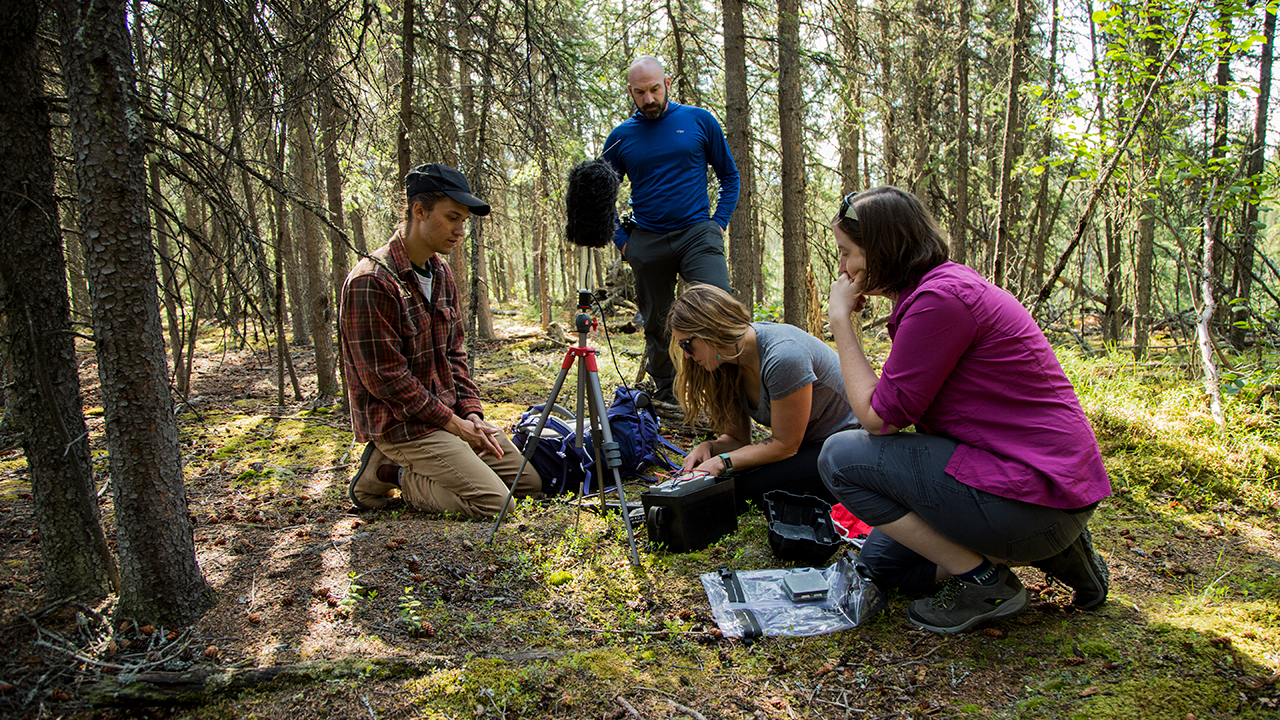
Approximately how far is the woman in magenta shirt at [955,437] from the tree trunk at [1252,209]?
4.07 m

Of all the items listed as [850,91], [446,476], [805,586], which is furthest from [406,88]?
[805,586]

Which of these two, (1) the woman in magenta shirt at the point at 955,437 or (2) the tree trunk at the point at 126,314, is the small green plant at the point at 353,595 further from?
(1) the woman in magenta shirt at the point at 955,437

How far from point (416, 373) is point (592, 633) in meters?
1.84

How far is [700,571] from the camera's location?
9.19 feet

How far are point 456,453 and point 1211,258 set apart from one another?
521cm

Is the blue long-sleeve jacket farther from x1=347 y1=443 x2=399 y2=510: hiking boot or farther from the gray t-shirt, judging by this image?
x1=347 y1=443 x2=399 y2=510: hiking boot

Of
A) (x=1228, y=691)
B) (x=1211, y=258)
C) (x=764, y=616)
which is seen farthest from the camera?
(x=1211, y=258)

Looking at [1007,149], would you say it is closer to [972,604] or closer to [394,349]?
[972,604]

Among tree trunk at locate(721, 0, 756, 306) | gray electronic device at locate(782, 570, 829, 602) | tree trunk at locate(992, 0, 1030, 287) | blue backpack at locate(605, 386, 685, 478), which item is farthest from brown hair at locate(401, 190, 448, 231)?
tree trunk at locate(992, 0, 1030, 287)

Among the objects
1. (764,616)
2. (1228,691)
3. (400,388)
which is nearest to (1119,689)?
(1228,691)

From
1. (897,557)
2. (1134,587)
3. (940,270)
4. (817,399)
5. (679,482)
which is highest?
(940,270)

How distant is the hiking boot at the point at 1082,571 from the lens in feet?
7.41

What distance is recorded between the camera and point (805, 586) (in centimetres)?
252

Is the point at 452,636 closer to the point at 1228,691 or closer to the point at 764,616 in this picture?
the point at 764,616
